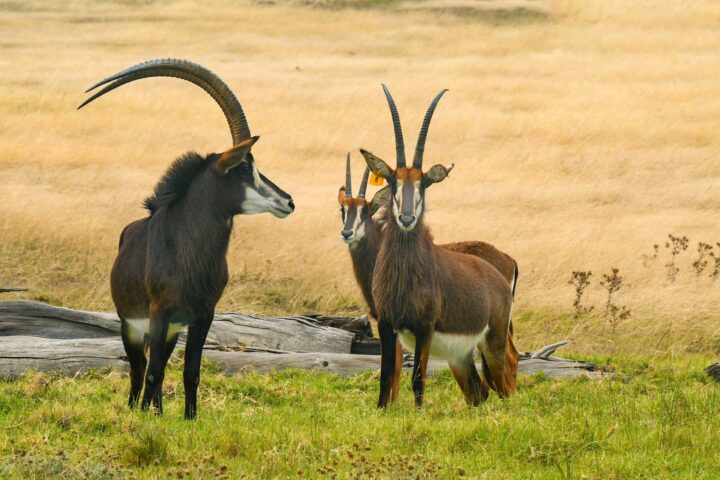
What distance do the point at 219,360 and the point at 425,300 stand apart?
3.20 m

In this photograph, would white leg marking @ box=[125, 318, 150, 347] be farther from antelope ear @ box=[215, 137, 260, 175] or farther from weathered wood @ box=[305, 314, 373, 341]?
weathered wood @ box=[305, 314, 373, 341]

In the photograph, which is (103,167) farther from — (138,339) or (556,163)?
(138,339)

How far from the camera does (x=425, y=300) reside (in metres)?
12.2

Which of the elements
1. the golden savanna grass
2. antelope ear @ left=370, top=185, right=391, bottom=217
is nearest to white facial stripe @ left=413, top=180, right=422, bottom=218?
antelope ear @ left=370, top=185, right=391, bottom=217

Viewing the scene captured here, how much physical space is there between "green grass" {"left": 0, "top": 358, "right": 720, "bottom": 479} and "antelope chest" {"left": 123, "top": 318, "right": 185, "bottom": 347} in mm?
636

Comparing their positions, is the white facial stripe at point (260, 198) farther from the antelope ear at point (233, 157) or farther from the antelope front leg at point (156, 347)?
the antelope front leg at point (156, 347)

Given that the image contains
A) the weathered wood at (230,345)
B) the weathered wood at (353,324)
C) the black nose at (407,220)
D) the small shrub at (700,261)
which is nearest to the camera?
the black nose at (407,220)

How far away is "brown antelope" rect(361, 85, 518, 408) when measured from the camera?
12.2 meters

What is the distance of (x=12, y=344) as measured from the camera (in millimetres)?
13594

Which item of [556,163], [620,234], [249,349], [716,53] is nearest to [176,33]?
[716,53]

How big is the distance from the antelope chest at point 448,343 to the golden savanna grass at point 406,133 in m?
5.04

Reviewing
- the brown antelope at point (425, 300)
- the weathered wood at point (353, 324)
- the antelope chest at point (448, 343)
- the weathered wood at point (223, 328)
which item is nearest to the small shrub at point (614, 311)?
the weathered wood at point (353, 324)

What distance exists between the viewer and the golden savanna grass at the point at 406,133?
68.5ft

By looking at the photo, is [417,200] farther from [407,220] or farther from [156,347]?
[156,347]
